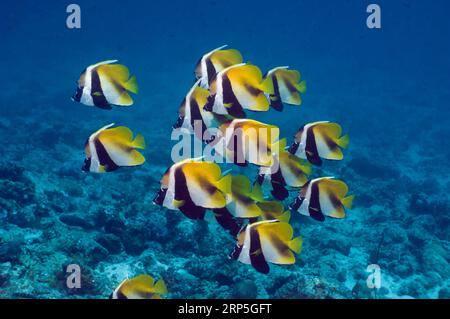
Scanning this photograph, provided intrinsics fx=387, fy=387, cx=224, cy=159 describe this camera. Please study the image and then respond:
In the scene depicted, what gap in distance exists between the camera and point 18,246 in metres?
7.26

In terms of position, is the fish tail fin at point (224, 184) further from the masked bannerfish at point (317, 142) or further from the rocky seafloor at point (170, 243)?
the rocky seafloor at point (170, 243)

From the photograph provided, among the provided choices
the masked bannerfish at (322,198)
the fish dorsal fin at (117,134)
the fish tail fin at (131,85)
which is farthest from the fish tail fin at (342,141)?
the fish tail fin at (131,85)

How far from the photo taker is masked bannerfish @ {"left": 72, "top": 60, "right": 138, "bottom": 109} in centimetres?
380

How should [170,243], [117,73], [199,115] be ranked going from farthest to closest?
[170,243], [117,73], [199,115]

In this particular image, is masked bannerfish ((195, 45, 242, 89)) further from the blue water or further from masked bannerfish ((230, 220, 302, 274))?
the blue water

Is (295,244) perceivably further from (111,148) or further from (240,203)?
(111,148)

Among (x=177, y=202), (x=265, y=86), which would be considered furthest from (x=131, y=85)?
(x=177, y=202)

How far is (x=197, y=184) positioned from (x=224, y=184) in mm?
204

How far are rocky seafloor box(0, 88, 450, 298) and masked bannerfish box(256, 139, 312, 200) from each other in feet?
8.90

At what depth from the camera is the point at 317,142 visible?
362cm

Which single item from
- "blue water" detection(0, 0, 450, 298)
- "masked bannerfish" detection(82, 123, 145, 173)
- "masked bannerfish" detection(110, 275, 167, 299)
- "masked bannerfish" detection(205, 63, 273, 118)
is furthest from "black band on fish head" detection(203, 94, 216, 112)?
"blue water" detection(0, 0, 450, 298)

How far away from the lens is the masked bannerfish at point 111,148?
3.51 meters
